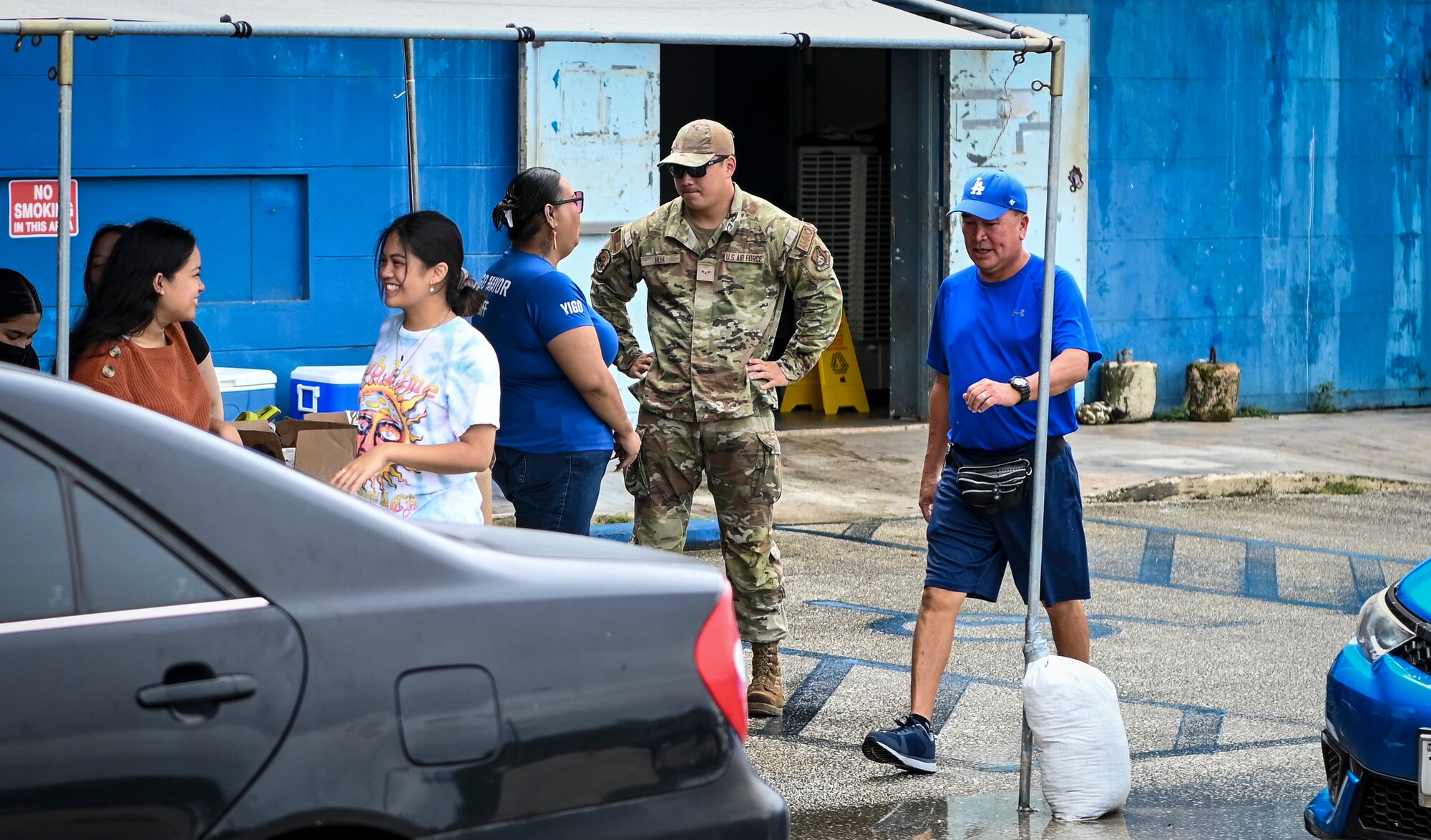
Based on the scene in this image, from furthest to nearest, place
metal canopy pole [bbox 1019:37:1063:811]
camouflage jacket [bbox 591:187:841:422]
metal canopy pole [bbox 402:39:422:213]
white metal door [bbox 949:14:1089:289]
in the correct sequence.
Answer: white metal door [bbox 949:14:1089:289] < metal canopy pole [bbox 402:39:422:213] < camouflage jacket [bbox 591:187:841:422] < metal canopy pole [bbox 1019:37:1063:811]

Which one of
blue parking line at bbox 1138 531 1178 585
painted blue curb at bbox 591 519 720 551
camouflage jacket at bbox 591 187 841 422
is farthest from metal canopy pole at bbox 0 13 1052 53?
painted blue curb at bbox 591 519 720 551

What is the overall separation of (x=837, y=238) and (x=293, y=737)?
11.4 meters

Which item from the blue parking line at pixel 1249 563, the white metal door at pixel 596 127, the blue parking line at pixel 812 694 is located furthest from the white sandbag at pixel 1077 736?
the white metal door at pixel 596 127

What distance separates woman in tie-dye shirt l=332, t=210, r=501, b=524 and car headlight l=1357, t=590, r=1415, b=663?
2356 mm

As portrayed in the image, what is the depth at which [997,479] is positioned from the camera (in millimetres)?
5133

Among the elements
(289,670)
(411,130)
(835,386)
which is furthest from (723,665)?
(835,386)

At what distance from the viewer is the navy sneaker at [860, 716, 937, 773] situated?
5141 millimetres

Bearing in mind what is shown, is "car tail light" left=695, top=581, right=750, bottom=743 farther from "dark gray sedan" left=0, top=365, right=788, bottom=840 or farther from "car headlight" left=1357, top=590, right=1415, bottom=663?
"car headlight" left=1357, top=590, right=1415, bottom=663

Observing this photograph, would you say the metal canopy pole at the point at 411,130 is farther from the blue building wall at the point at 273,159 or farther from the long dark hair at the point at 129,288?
the blue building wall at the point at 273,159

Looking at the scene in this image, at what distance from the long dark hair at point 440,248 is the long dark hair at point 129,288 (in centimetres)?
57

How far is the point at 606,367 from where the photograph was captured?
532 cm

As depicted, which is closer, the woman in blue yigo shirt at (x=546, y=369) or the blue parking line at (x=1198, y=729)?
the woman in blue yigo shirt at (x=546, y=369)

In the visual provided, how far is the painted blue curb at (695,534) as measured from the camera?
351 inches

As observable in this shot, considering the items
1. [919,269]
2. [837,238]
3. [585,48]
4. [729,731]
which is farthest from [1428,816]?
[837,238]
